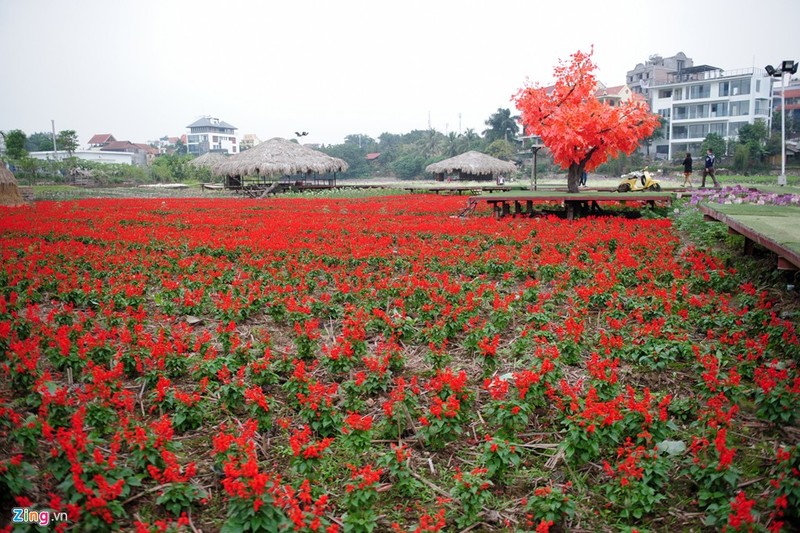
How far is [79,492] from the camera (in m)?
2.89

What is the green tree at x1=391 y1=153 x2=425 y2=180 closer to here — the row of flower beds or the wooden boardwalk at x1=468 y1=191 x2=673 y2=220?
the wooden boardwalk at x1=468 y1=191 x2=673 y2=220

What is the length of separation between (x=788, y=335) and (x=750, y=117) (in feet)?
183

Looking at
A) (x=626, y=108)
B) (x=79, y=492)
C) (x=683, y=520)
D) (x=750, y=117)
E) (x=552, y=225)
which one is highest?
(x=750, y=117)

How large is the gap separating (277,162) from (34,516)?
33241 mm

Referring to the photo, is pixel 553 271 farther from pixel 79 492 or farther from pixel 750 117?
pixel 750 117

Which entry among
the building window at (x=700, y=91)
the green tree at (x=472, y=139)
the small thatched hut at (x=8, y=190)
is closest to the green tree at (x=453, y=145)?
the green tree at (x=472, y=139)

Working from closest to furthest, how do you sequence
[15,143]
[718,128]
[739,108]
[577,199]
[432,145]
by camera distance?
[577,199] → [15,143] → [739,108] → [718,128] → [432,145]

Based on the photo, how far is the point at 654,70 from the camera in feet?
209

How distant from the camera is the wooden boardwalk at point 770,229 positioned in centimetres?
534

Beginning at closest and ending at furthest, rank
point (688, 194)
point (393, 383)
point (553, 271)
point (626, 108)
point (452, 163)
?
point (393, 383)
point (553, 271)
point (626, 108)
point (688, 194)
point (452, 163)

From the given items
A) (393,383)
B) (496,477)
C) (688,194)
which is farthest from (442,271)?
(688,194)

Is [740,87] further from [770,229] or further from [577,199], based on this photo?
[770,229]

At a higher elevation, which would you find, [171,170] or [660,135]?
[660,135]

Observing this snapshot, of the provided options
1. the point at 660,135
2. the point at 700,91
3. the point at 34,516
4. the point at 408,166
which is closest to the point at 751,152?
the point at 660,135
